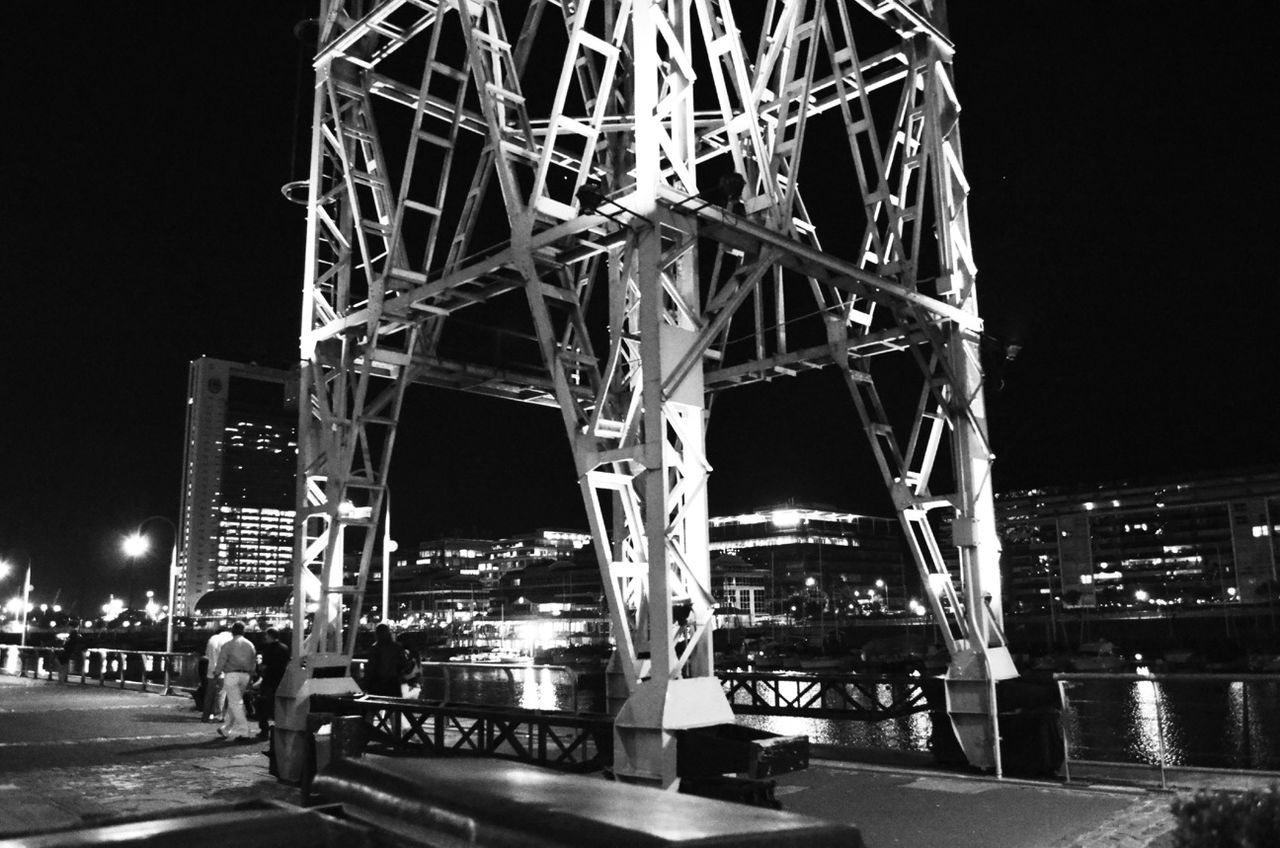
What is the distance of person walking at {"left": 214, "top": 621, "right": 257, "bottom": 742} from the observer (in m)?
17.2

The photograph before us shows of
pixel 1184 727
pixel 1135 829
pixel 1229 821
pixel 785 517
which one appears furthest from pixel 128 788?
pixel 785 517

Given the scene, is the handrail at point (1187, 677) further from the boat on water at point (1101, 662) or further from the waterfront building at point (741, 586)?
the waterfront building at point (741, 586)

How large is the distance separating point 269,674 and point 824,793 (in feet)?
33.7

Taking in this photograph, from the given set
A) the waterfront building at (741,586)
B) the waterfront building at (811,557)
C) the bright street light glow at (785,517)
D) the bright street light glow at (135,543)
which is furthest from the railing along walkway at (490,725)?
the bright street light glow at (785,517)

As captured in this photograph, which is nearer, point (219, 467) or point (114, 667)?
point (114, 667)

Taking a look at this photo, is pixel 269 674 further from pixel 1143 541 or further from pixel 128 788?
pixel 1143 541

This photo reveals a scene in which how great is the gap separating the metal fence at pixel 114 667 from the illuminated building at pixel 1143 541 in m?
160

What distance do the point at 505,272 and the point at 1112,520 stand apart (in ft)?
667

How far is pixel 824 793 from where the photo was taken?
10977 millimetres

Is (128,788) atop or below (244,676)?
below

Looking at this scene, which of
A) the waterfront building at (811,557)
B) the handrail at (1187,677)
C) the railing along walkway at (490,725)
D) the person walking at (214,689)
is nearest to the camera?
the railing along walkway at (490,725)

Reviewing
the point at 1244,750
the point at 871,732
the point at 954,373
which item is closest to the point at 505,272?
the point at 954,373

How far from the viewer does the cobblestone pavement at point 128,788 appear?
34.7ft

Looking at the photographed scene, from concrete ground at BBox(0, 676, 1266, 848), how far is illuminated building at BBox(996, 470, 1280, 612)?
554ft
